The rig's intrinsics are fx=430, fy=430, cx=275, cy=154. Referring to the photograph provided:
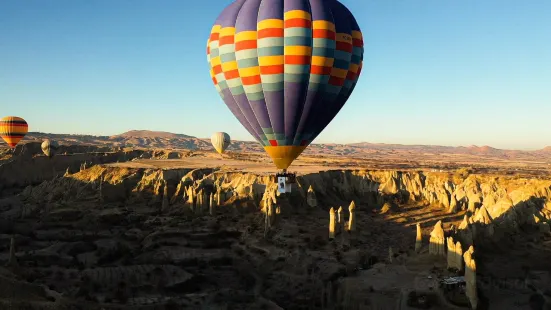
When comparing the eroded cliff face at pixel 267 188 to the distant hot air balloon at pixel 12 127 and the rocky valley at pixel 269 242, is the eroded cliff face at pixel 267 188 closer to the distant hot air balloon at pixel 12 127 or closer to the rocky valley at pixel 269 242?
the rocky valley at pixel 269 242

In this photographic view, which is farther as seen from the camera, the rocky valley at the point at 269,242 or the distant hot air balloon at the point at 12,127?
the distant hot air balloon at the point at 12,127

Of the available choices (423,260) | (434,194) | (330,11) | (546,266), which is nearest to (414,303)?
(423,260)

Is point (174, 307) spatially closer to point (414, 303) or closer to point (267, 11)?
point (414, 303)

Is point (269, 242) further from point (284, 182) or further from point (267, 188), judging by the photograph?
point (284, 182)

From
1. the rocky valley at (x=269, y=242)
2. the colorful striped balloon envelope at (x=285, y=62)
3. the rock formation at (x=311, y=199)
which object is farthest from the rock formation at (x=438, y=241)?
the rock formation at (x=311, y=199)

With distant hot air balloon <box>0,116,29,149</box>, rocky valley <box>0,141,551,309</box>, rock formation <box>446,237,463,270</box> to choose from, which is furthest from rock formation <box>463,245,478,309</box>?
distant hot air balloon <box>0,116,29,149</box>

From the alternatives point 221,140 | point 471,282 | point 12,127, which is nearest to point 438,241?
point 471,282
